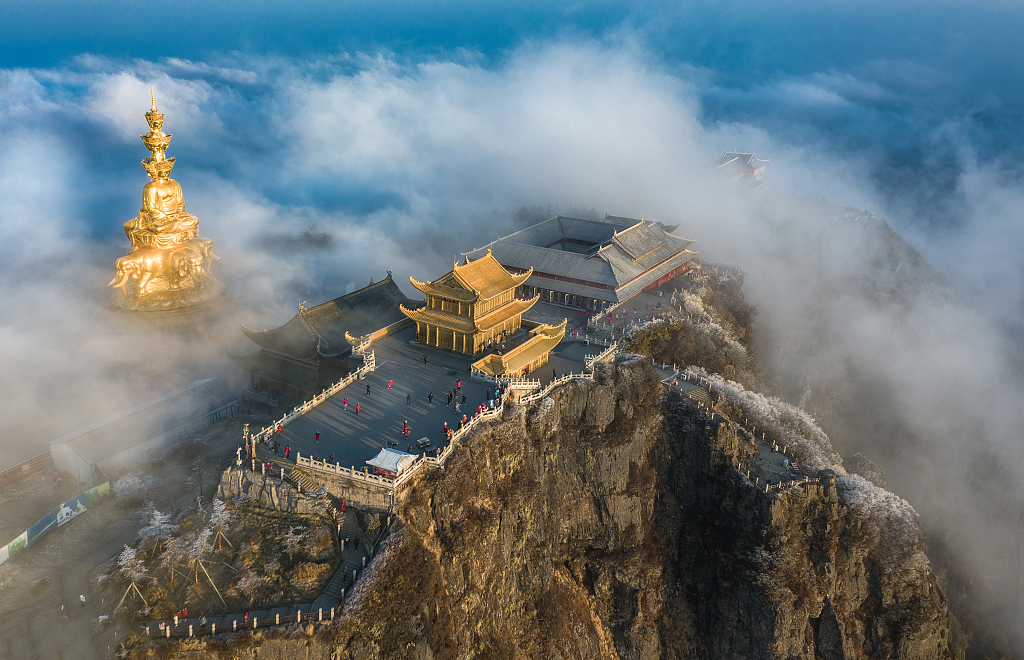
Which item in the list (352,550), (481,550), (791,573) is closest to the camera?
(352,550)

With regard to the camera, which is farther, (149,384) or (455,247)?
(455,247)

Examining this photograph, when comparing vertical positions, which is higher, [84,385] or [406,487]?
[406,487]

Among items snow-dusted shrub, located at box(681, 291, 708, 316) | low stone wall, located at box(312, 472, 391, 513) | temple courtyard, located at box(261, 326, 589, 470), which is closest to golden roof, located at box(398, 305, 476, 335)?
temple courtyard, located at box(261, 326, 589, 470)

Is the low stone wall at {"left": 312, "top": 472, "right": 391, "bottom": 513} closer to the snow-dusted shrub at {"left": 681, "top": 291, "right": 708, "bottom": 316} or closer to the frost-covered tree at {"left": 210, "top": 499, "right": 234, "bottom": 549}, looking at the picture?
the frost-covered tree at {"left": 210, "top": 499, "right": 234, "bottom": 549}

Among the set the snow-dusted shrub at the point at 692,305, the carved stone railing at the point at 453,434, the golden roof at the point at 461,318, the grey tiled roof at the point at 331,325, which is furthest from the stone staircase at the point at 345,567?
the snow-dusted shrub at the point at 692,305

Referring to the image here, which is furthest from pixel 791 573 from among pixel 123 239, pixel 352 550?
pixel 123 239

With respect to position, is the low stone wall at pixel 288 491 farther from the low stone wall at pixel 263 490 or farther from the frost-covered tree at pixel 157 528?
the frost-covered tree at pixel 157 528

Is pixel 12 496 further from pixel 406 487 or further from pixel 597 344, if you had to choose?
pixel 597 344
